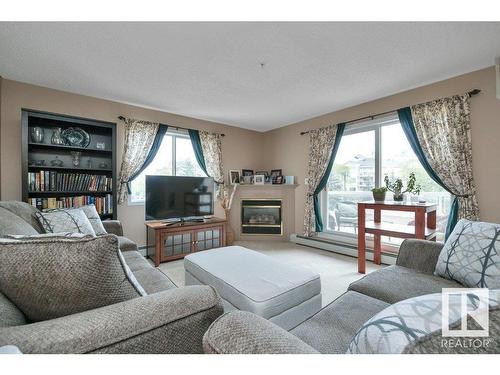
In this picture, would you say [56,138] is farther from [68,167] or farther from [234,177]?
[234,177]

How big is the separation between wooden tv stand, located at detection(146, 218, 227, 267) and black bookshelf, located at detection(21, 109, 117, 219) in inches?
25.5

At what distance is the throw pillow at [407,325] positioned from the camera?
0.42 meters

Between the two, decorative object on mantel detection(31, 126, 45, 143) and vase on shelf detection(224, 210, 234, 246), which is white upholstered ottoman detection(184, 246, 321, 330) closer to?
vase on shelf detection(224, 210, 234, 246)

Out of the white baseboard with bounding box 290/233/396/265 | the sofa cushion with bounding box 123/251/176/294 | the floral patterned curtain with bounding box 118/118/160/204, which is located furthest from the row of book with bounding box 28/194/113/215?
the white baseboard with bounding box 290/233/396/265

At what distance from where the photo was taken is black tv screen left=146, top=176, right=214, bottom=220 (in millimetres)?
3189

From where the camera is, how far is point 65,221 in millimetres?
1909

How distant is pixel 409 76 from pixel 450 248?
2066 mm

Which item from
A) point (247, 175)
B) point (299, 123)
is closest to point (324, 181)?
point (299, 123)

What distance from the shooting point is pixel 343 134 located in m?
3.66

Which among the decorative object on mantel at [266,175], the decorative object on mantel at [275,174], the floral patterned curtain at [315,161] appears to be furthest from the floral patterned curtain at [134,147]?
the floral patterned curtain at [315,161]

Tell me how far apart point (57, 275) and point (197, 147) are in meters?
3.52
